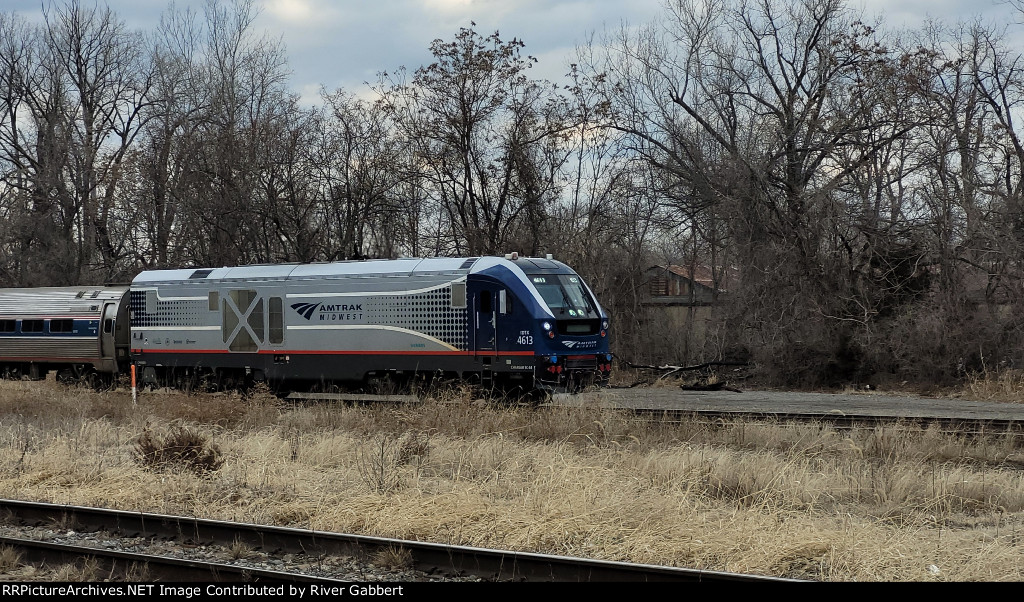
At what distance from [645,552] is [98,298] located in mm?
22267

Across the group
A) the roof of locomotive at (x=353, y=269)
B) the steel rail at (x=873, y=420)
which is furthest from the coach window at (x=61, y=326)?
the steel rail at (x=873, y=420)

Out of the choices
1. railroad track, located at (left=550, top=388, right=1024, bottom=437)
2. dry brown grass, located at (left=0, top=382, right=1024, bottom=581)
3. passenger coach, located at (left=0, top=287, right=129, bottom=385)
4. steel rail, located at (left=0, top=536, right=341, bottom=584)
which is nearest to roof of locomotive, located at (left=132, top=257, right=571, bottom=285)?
railroad track, located at (left=550, top=388, right=1024, bottom=437)

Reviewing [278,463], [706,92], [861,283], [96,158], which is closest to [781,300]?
[861,283]

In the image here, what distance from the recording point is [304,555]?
8.02 m

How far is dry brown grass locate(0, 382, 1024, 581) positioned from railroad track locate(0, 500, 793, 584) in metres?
0.63

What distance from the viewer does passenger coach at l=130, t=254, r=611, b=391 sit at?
59.3 feet

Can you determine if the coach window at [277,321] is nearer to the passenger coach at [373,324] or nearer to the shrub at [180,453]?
the passenger coach at [373,324]

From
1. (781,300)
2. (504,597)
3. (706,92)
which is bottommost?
(504,597)

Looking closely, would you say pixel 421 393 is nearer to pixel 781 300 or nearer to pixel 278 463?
pixel 278 463

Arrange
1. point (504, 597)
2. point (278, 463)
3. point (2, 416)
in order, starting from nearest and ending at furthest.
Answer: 1. point (504, 597)
2. point (278, 463)
3. point (2, 416)

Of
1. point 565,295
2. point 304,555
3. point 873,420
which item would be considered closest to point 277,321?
point 565,295

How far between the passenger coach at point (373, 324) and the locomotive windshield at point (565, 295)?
0.03 metres

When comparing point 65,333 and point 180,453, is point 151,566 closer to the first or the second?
point 180,453

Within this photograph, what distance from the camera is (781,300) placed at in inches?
1023
